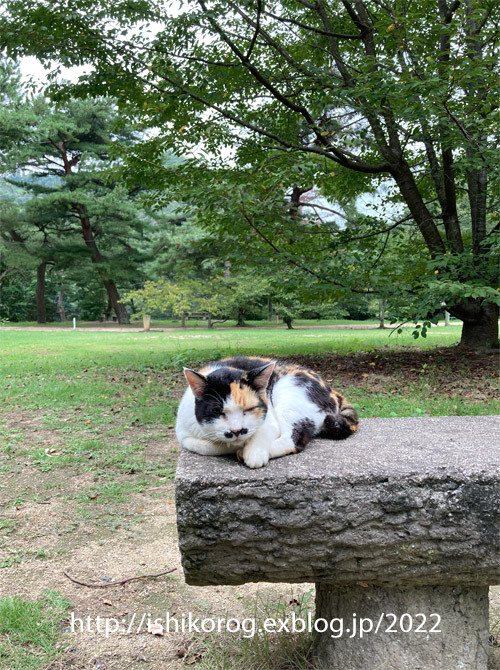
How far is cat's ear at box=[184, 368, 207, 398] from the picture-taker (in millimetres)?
2100

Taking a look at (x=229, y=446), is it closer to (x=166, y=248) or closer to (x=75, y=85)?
(x=75, y=85)

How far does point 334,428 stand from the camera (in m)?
2.62

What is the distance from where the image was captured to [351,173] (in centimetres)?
934

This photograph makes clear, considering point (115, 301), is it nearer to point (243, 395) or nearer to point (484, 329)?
point (484, 329)

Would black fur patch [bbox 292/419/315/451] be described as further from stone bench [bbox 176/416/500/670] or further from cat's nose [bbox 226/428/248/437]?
cat's nose [bbox 226/428/248/437]

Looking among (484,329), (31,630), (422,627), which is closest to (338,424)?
(422,627)

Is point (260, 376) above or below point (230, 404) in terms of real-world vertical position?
above

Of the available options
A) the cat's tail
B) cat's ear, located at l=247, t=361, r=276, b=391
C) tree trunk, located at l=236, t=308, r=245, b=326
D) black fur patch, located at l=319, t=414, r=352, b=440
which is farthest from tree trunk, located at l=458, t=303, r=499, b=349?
tree trunk, located at l=236, t=308, r=245, b=326

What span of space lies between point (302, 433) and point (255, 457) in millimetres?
385

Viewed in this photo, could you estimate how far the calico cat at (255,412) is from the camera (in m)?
2.08

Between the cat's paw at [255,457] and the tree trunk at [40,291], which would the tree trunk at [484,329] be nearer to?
the cat's paw at [255,457]

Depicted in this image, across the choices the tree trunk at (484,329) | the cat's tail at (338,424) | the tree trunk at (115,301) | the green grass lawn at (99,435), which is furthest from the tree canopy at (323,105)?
the tree trunk at (115,301)

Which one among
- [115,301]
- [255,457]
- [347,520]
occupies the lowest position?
[347,520]

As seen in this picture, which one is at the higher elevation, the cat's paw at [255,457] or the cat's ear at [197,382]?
the cat's ear at [197,382]
